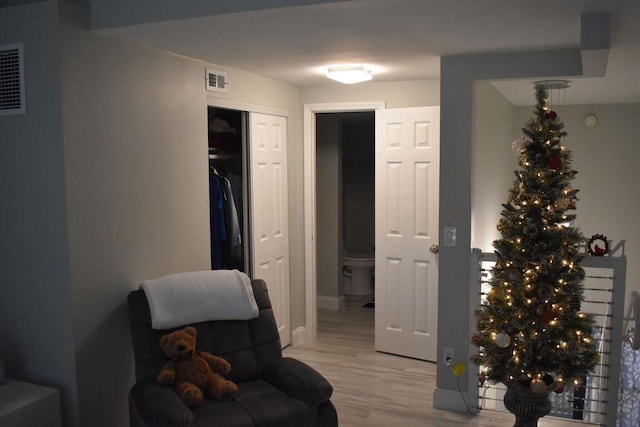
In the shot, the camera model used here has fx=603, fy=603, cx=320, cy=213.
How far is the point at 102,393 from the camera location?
3.21 m

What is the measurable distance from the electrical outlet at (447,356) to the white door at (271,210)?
60.0 inches

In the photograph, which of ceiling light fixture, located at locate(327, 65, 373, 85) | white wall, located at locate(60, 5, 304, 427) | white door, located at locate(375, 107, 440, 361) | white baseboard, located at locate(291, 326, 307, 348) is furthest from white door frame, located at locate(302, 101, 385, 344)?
white wall, located at locate(60, 5, 304, 427)

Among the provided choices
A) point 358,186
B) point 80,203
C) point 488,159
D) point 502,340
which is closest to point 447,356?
point 502,340

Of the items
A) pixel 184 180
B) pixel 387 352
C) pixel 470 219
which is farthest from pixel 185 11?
pixel 387 352

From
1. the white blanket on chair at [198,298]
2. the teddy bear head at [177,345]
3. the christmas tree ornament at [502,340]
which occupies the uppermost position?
the white blanket on chair at [198,298]

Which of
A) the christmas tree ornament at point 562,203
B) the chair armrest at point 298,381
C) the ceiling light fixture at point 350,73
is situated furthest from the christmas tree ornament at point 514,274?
the ceiling light fixture at point 350,73

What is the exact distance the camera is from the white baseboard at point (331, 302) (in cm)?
643

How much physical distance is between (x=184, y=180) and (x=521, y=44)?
2166 mm

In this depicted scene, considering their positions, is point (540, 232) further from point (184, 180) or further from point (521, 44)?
point (184, 180)

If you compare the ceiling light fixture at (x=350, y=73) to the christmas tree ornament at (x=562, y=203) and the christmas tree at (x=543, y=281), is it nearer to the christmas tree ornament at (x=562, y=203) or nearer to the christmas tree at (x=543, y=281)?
the christmas tree at (x=543, y=281)

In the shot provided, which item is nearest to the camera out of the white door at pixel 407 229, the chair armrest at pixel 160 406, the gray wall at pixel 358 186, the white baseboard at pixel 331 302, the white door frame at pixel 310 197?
the chair armrest at pixel 160 406

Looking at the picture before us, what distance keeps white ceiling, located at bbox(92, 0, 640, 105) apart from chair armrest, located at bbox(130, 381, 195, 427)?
178 centimetres

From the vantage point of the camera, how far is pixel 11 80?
10.1 ft

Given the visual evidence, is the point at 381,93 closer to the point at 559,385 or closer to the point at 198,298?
the point at 198,298
